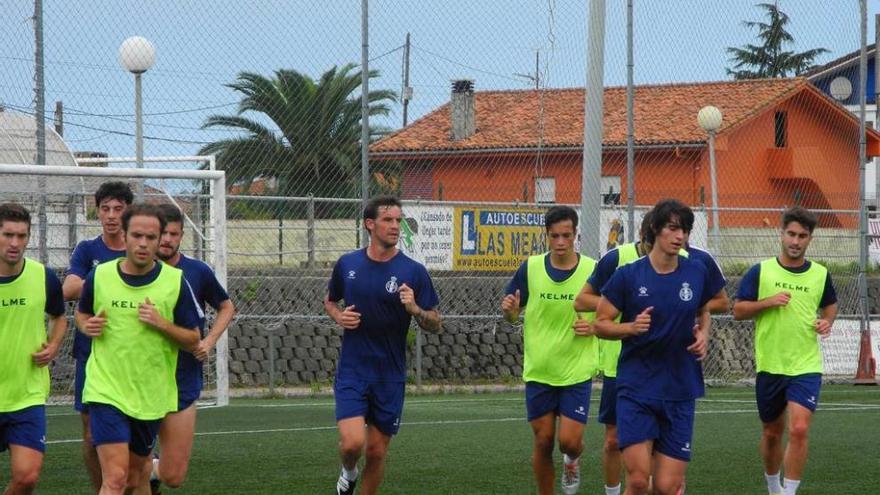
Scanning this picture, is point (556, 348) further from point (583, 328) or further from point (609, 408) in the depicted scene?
point (609, 408)

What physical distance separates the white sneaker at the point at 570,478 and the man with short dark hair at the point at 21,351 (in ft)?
12.6

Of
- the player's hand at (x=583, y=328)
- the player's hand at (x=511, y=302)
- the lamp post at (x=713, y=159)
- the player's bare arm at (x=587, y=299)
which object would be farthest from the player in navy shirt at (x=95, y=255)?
the lamp post at (x=713, y=159)

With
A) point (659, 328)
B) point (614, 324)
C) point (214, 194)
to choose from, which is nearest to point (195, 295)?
point (614, 324)

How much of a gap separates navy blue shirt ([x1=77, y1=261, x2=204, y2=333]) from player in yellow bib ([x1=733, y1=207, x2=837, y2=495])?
4.16 m

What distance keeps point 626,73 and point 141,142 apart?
281 inches

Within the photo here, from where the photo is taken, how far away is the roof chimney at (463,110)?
2024 cm

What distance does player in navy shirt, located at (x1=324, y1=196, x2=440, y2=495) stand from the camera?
919cm

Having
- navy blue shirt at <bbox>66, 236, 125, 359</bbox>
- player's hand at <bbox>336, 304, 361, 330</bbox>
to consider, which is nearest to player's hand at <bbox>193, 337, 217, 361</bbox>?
player's hand at <bbox>336, 304, 361, 330</bbox>

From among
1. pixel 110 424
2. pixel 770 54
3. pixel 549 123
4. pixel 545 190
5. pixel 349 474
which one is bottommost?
pixel 349 474

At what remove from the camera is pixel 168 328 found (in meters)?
7.54

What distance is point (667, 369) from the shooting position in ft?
26.0

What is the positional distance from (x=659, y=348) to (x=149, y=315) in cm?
262

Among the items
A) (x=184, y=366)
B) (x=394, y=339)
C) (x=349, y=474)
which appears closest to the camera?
(x=184, y=366)

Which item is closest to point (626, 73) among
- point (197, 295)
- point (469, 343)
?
point (469, 343)
